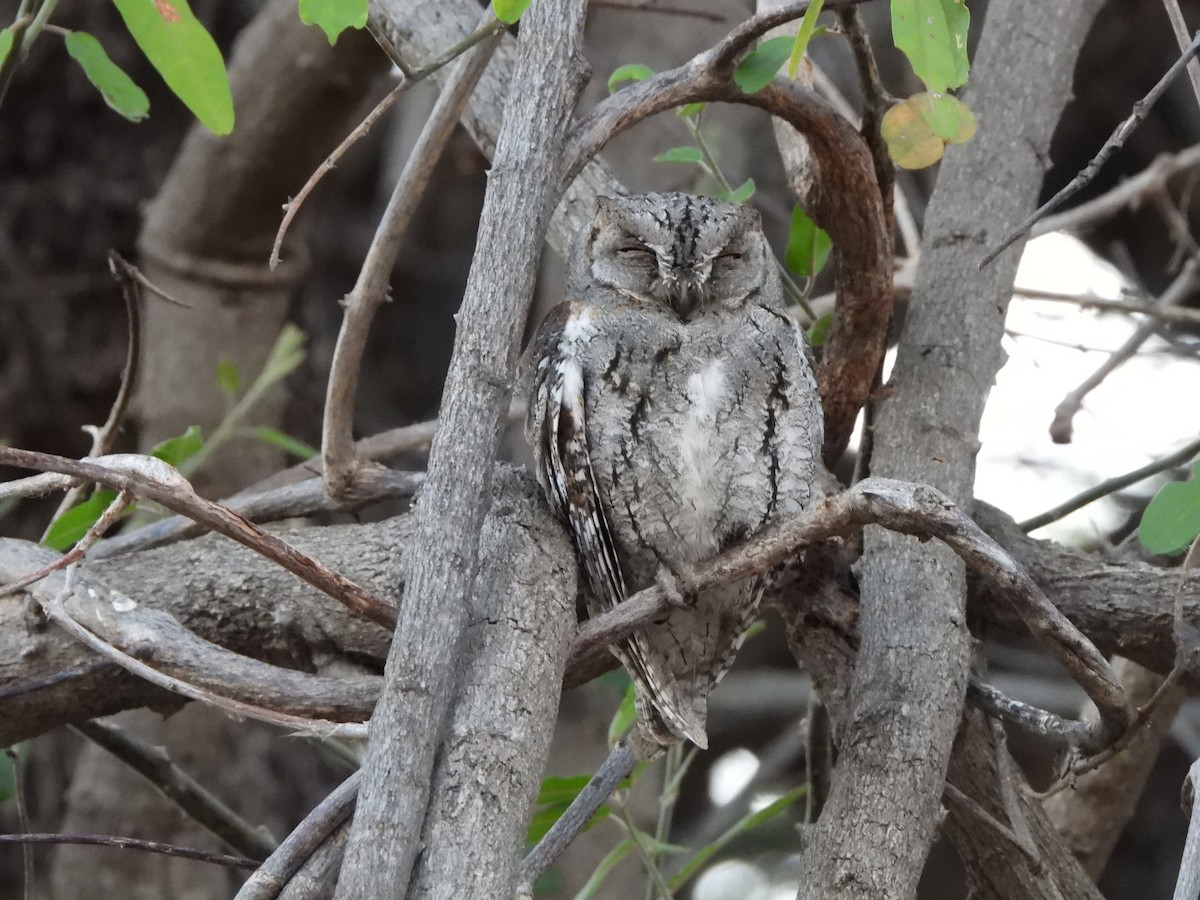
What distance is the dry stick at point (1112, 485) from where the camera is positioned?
208cm

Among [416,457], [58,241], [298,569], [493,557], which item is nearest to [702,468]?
[493,557]

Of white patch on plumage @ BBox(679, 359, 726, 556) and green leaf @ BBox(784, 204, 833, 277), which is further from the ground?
green leaf @ BBox(784, 204, 833, 277)

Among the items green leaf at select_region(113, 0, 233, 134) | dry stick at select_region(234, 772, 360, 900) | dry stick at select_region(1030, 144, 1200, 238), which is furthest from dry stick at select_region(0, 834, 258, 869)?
dry stick at select_region(1030, 144, 1200, 238)

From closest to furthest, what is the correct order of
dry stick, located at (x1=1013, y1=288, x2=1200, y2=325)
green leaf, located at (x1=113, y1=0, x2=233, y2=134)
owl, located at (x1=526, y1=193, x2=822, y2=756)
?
green leaf, located at (x1=113, y1=0, x2=233, y2=134)
owl, located at (x1=526, y1=193, x2=822, y2=756)
dry stick, located at (x1=1013, y1=288, x2=1200, y2=325)

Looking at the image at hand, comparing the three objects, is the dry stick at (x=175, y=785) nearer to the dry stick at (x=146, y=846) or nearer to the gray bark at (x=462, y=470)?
the dry stick at (x=146, y=846)

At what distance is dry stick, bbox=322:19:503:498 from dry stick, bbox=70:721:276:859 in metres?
0.64

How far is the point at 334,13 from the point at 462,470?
442 mm

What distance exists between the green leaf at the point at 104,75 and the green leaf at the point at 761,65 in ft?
2.85

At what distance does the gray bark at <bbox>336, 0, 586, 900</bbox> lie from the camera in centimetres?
117

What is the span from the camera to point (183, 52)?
1.30m

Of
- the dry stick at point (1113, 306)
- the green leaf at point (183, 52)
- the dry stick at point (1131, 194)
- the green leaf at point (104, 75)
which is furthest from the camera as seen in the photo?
the dry stick at point (1131, 194)

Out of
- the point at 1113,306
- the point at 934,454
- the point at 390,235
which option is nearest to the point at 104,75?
the point at 390,235

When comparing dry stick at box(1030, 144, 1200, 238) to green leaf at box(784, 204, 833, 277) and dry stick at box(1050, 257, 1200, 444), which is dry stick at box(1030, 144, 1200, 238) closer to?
dry stick at box(1050, 257, 1200, 444)

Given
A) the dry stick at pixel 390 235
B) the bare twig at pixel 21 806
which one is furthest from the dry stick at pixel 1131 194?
the bare twig at pixel 21 806
